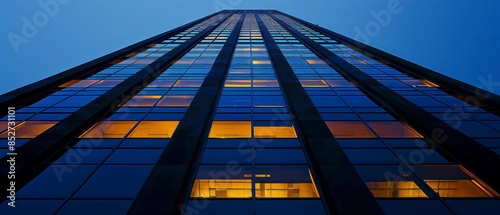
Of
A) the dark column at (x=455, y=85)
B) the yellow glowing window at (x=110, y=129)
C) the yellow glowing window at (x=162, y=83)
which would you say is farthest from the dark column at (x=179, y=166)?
the dark column at (x=455, y=85)

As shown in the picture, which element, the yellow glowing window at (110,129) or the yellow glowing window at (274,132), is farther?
the yellow glowing window at (110,129)

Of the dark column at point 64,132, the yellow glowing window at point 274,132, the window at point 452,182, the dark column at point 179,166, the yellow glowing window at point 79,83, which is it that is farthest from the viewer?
the yellow glowing window at point 79,83

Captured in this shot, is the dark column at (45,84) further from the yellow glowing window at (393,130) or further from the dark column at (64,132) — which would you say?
the yellow glowing window at (393,130)

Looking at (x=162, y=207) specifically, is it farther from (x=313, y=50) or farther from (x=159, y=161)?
(x=313, y=50)

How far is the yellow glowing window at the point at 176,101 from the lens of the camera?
20.0 metres

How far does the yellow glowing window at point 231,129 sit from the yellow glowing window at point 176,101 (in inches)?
150

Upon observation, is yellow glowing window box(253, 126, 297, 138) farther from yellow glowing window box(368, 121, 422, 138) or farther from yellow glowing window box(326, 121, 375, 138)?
yellow glowing window box(368, 121, 422, 138)

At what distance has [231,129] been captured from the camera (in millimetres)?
16562

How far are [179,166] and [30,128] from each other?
32.5 feet

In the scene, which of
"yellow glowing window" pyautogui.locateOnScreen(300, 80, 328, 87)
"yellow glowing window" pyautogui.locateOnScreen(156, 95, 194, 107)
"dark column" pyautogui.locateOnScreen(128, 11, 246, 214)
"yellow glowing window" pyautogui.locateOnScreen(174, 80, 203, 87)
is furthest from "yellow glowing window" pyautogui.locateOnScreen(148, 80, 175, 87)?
"yellow glowing window" pyautogui.locateOnScreen(300, 80, 328, 87)

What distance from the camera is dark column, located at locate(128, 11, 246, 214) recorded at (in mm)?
10469

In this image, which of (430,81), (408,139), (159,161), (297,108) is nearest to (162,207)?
(159,161)

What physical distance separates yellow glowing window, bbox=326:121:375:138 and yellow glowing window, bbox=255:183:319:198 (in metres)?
4.86

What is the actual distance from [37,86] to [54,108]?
3.95 m
